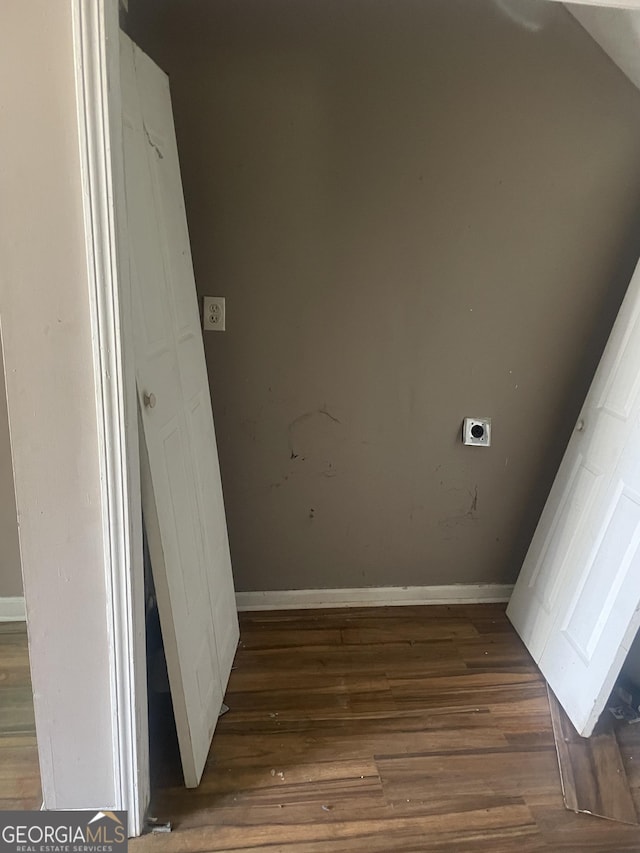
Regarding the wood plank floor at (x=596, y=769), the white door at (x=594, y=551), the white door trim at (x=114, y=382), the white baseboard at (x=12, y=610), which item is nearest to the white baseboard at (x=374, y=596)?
the white door at (x=594, y=551)

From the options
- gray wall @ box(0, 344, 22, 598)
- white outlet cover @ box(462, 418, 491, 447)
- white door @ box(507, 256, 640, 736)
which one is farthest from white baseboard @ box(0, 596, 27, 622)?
white door @ box(507, 256, 640, 736)

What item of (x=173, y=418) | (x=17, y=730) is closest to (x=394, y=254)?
(x=173, y=418)

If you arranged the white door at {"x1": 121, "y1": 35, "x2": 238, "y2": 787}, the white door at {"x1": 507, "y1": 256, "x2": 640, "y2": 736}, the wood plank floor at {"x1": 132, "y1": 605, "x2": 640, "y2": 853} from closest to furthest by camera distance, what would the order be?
the white door at {"x1": 121, "y1": 35, "x2": 238, "y2": 787} → the wood plank floor at {"x1": 132, "y1": 605, "x2": 640, "y2": 853} → the white door at {"x1": 507, "y1": 256, "x2": 640, "y2": 736}

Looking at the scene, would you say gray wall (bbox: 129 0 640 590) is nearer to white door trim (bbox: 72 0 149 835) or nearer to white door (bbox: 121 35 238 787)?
white door (bbox: 121 35 238 787)

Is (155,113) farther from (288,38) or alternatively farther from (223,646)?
(223,646)

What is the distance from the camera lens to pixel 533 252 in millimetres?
1903

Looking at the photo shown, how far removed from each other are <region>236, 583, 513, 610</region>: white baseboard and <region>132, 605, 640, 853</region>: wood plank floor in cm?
5

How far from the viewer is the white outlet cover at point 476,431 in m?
2.05

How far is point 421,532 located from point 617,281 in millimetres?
1119

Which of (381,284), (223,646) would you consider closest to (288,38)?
(381,284)

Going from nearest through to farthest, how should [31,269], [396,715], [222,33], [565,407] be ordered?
[31,269], [222,33], [396,715], [565,407]

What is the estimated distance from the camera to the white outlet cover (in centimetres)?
205

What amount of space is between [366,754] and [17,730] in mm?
948

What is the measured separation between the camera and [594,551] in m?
1.79
